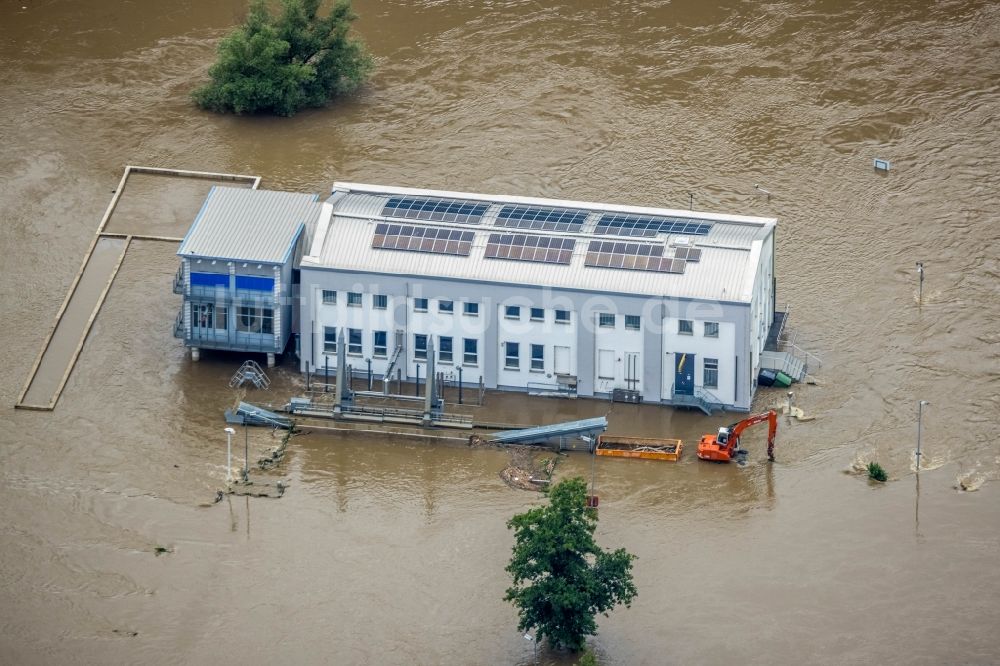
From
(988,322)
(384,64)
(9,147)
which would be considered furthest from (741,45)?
(9,147)

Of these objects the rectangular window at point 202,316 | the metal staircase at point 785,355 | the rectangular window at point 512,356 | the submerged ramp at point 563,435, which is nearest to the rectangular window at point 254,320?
the rectangular window at point 202,316

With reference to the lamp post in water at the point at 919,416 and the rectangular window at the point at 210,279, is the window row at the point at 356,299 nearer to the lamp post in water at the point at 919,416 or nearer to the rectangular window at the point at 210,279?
the rectangular window at the point at 210,279

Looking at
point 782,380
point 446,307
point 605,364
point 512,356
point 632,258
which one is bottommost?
point 782,380

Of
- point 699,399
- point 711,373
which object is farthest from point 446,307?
point 711,373

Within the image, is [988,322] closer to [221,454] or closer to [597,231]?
[597,231]

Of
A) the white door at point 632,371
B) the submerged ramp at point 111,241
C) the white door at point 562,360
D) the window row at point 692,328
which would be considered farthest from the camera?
the submerged ramp at point 111,241

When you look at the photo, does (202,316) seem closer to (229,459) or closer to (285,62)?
(229,459)
